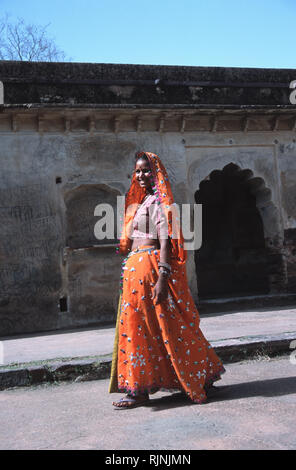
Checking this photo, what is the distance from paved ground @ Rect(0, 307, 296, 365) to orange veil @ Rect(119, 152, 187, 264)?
6.12 feet

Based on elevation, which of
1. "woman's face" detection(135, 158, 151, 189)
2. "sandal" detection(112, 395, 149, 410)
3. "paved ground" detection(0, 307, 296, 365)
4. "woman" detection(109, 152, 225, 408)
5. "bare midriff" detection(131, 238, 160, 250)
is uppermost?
"woman's face" detection(135, 158, 151, 189)

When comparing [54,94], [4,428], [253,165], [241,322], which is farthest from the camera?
[253,165]

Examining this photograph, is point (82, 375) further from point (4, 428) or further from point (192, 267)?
point (192, 267)

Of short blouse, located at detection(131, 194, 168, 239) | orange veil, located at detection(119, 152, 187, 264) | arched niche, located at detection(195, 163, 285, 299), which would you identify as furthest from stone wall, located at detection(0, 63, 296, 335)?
short blouse, located at detection(131, 194, 168, 239)

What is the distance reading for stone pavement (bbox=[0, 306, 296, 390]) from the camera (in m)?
4.70

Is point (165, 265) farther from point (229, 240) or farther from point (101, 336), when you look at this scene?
point (229, 240)

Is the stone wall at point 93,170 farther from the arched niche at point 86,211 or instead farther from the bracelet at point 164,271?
the bracelet at point 164,271

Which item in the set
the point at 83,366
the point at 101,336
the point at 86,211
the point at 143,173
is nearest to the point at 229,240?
the point at 86,211

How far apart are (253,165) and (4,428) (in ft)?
27.7

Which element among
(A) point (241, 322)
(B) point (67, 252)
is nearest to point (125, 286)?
(A) point (241, 322)

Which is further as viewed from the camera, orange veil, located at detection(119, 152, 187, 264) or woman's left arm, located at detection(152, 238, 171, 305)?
orange veil, located at detection(119, 152, 187, 264)

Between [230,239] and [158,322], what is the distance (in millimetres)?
10503

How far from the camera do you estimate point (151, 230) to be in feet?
12.5

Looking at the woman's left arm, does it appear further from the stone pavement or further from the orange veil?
the stone pavement
